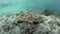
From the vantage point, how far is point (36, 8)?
312 inches

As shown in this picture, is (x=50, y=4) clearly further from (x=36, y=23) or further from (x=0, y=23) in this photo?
(x=0, y=23)

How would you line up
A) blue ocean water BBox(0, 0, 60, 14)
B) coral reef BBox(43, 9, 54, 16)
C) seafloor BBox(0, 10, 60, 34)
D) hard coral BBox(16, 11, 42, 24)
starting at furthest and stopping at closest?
blue ocean water BBox(0, 0, 60, 14) < coral reef BBox(43, 9, 54, 16) < hard coral BBox(16, 11, 42, 24) < seafloor BBox(0, 10, 60, 34)

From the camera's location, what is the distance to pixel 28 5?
26.7ft

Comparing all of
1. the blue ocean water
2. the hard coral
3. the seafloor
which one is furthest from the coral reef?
the hard coral

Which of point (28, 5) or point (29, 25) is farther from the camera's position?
point (28, 5)

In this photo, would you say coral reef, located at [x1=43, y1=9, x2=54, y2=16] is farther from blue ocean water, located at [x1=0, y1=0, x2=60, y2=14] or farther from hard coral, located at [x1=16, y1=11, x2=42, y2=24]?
hard coral, located at [x1=16, y1=11, x2=42, y2=24]

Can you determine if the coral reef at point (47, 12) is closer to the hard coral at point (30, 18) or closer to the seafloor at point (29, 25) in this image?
the seafloor at point (29, 25)

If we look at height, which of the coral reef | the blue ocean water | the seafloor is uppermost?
the blue ocean water

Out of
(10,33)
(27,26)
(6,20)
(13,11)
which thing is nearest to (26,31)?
(27,26)

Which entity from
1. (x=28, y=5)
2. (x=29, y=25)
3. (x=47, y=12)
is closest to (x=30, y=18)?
(x=29, y=25)

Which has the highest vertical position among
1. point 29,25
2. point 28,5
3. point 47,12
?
point 28,5

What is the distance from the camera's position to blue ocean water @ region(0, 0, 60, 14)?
7.86 meters

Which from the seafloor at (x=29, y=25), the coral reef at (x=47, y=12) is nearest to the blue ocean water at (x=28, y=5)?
the coral reef at (x=47, y=12)

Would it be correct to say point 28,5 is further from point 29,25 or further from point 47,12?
point 29,25
